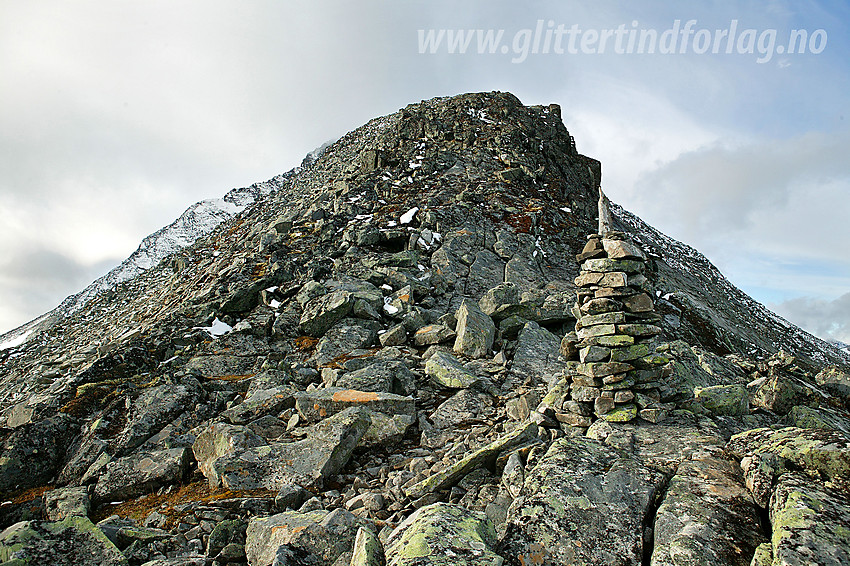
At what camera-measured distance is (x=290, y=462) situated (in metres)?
8.50

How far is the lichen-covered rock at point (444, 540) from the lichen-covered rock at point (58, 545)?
176 inches

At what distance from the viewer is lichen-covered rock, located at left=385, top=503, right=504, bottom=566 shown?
16.2 ft

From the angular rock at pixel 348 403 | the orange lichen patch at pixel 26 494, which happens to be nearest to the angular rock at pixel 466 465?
the angular rock at pixel 348 403

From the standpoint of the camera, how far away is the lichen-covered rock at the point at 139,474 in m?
8.64

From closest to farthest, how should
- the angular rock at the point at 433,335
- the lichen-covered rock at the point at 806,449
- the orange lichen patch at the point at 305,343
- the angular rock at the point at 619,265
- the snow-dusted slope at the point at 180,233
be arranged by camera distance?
the lichen-covered rock at the point at 806,449, the angular rock at the point at 619,265, the angular rock at the point at 433,335, the orange lichen patch at the point at 305,343, the snow-dusted slope at the point at 180,233

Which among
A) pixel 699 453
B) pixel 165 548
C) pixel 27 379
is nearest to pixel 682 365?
pixel 699 453

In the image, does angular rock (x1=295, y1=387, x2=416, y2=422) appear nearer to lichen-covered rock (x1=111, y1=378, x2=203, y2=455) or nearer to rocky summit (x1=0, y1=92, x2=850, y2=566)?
rocky summit (x1=0, y1=92, x2=850, y2=566)

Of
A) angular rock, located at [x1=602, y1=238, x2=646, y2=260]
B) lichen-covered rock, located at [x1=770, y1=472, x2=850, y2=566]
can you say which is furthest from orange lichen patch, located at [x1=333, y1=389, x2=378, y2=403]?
lichen-covered rock, located at [x1=770, y1=472, x2=850, y2=566]

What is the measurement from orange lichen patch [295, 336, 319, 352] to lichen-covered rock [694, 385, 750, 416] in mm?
11323

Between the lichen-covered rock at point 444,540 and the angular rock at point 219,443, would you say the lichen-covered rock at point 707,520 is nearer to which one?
the lichen-covered rock at point 444,540

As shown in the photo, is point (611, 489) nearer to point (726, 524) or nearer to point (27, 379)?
point (726, 524)

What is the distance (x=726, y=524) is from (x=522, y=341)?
323 inches

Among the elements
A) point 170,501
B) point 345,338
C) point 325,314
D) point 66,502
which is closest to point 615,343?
point 345,338

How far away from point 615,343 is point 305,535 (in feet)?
21.9
